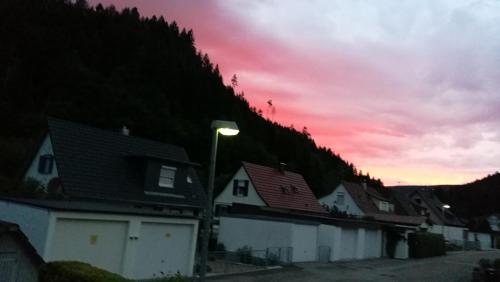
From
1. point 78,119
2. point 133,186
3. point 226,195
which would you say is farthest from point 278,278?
point 78,119

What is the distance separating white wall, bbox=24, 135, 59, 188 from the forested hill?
74.9 ft

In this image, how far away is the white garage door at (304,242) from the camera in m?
33.0

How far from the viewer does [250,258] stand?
1204 inches

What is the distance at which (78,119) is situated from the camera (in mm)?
67250

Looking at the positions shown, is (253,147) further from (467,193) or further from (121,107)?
(467,193)

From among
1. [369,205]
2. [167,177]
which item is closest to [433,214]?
[369,205]

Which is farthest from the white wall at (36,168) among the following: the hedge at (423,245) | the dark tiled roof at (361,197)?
the dark tiled roof at (361,197)

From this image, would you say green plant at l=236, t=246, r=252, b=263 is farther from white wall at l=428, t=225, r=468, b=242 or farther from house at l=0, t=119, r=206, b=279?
white wall at l=428, t=225, r=468, b=242

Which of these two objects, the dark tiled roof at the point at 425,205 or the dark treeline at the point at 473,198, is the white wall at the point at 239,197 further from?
the dark treeline at the point at 473,198

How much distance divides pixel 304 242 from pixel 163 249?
13.6 metres

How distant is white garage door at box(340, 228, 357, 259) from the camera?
39.2m

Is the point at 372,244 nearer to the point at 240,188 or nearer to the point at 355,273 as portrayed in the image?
the point at 240,188

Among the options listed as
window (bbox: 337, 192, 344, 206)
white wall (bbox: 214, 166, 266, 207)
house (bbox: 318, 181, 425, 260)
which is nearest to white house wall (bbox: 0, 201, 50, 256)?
house (bbox: 318, 181, 425, 260)

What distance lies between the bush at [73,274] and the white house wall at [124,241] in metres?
5.70
